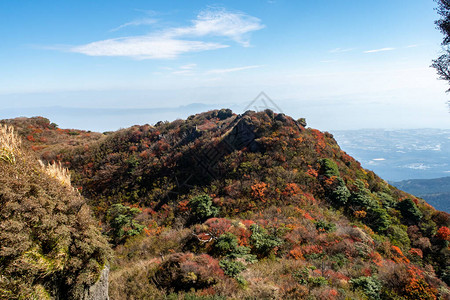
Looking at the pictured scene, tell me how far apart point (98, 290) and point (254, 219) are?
1090 cm

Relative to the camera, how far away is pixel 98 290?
6.34 m

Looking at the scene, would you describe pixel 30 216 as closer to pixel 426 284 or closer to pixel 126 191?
pixel 426 284

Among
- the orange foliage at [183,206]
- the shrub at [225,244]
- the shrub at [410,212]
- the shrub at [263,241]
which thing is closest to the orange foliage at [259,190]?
the shrub at [263,241]

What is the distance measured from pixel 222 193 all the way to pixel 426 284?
1367 cm

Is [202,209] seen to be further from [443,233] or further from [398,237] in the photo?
[443,233]

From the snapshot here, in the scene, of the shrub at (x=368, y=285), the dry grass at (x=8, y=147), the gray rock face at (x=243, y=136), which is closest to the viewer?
the dry grass at (x=8, y=147)

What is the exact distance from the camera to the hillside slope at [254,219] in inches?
354

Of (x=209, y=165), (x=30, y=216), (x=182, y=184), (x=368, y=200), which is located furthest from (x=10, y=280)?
(x=368, y=200)

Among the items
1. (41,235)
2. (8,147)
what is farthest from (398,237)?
(8,147)

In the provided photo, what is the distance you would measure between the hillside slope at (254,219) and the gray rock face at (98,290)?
1878 mm

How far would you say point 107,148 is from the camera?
99.2 feet

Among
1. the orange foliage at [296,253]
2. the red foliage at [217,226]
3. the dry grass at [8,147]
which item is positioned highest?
the dry grass at [8,147]

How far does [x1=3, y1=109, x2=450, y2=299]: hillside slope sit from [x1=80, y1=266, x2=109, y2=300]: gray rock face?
1.88 meters

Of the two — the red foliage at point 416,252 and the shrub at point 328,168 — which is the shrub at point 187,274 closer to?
the red foliage at point 416,252
